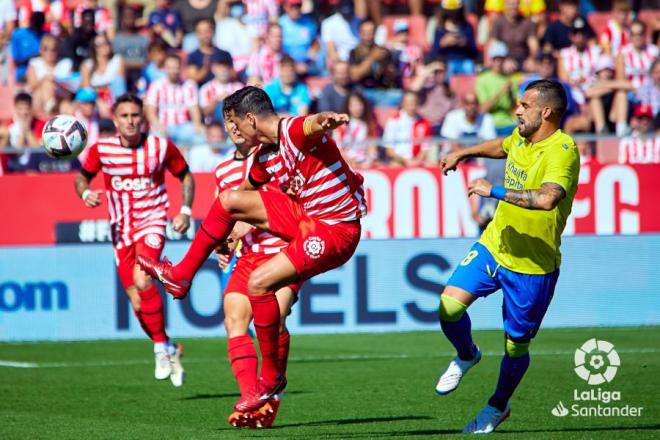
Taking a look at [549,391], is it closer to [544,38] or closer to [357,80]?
[357,80]

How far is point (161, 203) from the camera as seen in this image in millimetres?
10695

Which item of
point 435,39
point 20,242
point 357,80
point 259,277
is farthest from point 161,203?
point 435,39

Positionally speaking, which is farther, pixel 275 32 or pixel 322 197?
pixel 275 32

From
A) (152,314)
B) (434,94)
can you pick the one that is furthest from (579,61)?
(152,314)

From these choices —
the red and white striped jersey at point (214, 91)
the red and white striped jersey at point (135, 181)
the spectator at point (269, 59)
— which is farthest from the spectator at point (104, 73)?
the red and white striped jersey at point (135, 181)

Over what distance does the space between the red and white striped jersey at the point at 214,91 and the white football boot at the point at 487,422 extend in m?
10.5

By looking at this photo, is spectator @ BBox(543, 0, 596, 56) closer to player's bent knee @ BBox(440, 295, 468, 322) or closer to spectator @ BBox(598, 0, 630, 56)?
spectator @ BBox(598, 0, 630, 56)

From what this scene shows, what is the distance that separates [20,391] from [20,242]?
5.49m

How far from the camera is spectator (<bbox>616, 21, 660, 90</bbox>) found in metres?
18.2

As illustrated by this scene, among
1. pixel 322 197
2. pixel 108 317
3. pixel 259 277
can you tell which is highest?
pixel 322 197

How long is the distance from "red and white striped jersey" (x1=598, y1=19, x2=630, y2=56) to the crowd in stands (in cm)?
3

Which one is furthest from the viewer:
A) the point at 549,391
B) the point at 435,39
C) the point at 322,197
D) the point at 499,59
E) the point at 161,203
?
the point at 435,39

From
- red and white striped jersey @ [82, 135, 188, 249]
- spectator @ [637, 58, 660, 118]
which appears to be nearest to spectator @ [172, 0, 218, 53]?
spectator @ [637, 58, 660, 118]

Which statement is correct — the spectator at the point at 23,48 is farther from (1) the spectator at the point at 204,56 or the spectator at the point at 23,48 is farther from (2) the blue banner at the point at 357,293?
(2) the blue banner at the point at 357,293
